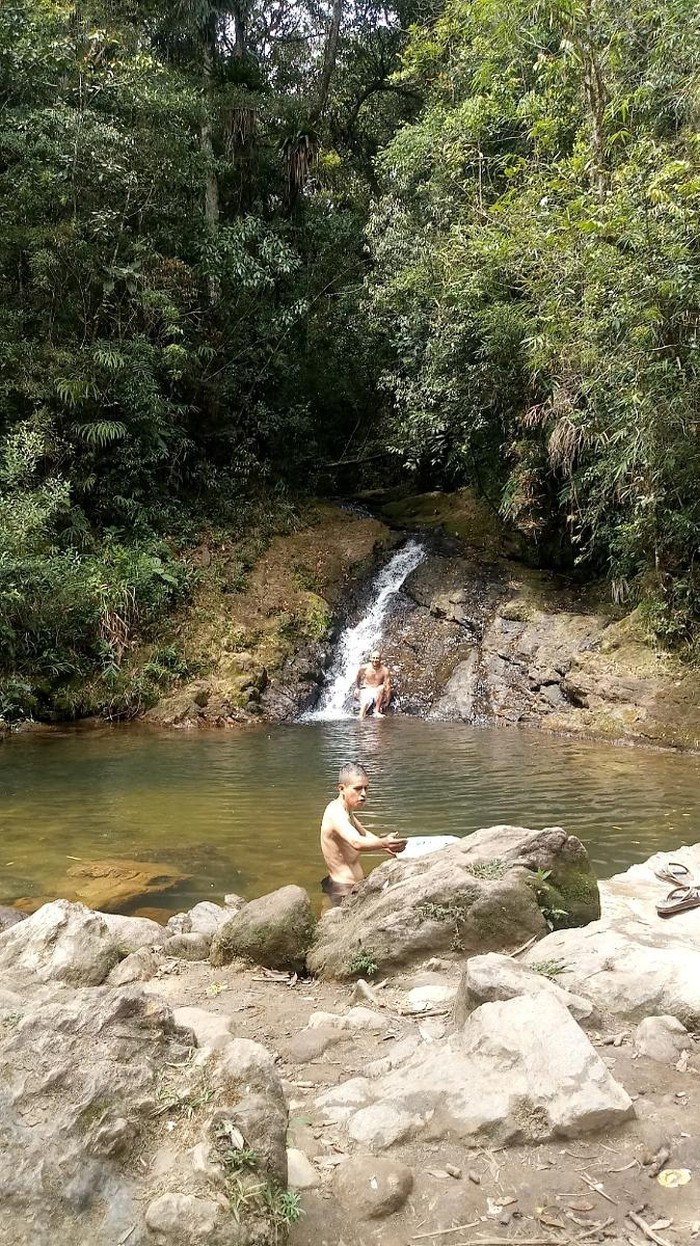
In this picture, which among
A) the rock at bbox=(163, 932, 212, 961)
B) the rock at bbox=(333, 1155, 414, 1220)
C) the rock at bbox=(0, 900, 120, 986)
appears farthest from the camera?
the rock at bbox=(163, 932, 212, 961)

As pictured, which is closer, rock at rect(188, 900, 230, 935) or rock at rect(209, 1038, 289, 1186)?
rock at rect(209, 1038, 289, 1186)

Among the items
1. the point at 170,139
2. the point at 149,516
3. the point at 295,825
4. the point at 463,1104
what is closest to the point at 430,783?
the point at 295,825

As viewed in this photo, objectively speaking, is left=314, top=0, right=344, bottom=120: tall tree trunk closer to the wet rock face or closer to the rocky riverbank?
the wet rock face

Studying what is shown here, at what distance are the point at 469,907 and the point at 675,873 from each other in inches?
76.7

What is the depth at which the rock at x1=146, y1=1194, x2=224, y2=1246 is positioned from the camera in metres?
1.77

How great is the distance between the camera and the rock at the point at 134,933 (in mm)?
4383

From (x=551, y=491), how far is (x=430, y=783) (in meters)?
8.42

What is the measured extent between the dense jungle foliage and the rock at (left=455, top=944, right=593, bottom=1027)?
7.78 metres

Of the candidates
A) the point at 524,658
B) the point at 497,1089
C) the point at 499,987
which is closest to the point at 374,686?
Result: the point at 524,658

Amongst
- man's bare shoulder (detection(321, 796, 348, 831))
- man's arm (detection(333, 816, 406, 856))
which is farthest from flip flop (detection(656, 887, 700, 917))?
man's bare shoulder (detection(321, 796, 348, 831))

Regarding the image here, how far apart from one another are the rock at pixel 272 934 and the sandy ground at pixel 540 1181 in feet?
3.70

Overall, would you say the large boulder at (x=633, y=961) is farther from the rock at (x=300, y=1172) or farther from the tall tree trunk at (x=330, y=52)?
the tall tree trunk at (x=330, y=52)

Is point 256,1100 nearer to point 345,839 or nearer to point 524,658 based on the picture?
point 345,839

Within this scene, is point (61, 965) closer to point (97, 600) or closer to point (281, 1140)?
point (281, 1140)
